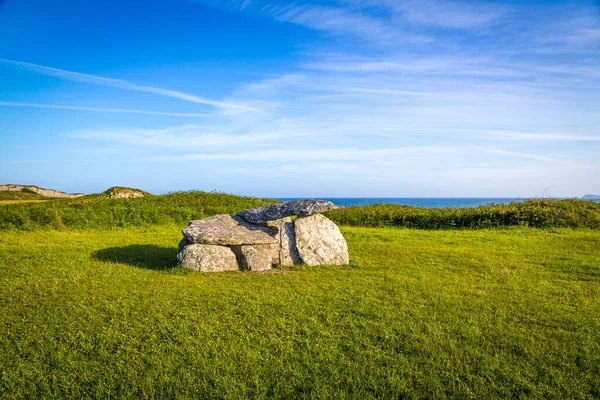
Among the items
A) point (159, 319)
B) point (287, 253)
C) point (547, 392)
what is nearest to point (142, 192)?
point (287, 253)

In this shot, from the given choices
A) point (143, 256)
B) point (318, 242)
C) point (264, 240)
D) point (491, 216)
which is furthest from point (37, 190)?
point (491, 216)

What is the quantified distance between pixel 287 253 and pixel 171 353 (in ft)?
21.2

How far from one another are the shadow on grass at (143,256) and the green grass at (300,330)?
0.17 m

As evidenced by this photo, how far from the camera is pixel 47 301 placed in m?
8.36

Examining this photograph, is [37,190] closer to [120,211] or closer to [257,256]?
[120,211]

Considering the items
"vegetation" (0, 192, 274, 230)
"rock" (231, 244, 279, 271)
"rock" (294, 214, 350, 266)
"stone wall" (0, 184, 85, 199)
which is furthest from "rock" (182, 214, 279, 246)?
"stone wall" (0, 184, 85, 199)

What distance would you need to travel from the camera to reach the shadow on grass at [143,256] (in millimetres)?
12234

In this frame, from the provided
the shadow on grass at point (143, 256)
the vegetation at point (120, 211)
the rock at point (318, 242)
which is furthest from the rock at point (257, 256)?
the vegetation at point (120, 211)

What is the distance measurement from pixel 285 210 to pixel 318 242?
1.53 metres

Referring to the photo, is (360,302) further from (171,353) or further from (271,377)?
(171,353)

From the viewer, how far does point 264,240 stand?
12164 mm

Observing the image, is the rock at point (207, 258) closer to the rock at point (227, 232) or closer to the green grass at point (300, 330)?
the rock at point (227, 232)

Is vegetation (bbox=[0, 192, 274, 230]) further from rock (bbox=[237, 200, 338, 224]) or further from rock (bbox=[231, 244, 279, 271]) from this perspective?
rock (bbox=[231, 244, 279, 271])

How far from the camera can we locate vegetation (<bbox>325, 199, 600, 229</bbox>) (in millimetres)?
20250
